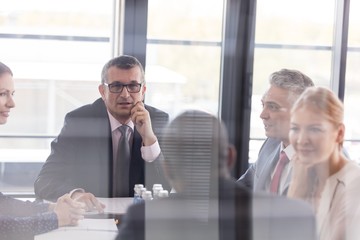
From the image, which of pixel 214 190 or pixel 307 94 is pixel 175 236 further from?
pixel 307 94

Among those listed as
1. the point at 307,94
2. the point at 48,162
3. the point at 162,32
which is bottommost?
the point at 48,162

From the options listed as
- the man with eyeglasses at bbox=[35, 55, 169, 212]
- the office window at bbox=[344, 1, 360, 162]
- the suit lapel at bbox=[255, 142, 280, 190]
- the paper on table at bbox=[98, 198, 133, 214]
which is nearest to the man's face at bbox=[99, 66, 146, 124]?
the man with eyeglasses at bbox=[35, 55, 169, 212]

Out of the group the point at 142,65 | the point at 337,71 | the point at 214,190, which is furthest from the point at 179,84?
the point at 337,71

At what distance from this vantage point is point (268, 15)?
52.4 inches

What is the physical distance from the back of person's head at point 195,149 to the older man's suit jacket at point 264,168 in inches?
2.0

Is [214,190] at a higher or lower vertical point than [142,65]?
lower

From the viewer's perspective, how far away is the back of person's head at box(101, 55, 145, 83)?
1299mm

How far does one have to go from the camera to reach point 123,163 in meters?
1.39

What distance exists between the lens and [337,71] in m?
1.38

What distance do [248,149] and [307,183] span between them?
4.9 inches

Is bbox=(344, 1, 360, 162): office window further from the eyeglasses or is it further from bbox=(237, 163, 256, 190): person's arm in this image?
the eyeglasses

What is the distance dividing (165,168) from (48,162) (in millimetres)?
222

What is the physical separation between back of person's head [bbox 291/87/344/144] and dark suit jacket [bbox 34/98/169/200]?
0.84 feet

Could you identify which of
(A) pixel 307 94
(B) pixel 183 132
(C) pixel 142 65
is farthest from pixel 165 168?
(A) pixel 307 94
